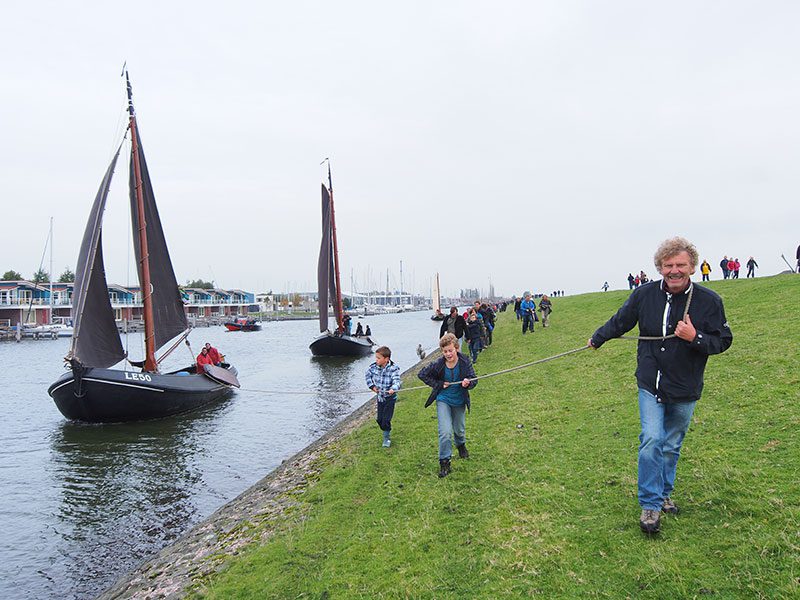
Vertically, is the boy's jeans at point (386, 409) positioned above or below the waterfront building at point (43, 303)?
below

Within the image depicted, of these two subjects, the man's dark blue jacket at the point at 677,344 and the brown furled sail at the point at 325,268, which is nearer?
the man's dark blue jacket at the point at 677,344

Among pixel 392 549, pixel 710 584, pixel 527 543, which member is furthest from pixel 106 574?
pixel 710 584

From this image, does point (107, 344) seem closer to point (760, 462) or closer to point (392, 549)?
point (392, 549)

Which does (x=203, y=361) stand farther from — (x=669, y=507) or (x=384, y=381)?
(x=669, y=507)

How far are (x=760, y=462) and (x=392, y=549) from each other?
404 cm

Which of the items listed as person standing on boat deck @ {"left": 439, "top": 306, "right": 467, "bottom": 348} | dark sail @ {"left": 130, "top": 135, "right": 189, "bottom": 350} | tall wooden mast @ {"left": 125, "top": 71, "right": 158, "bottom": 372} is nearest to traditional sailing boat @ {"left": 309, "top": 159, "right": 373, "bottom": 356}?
dark sail @ {"left": 130, "top": 135, "right": 189, "bottom": 350}

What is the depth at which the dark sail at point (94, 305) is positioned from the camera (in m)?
16.1

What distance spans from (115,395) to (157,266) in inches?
254

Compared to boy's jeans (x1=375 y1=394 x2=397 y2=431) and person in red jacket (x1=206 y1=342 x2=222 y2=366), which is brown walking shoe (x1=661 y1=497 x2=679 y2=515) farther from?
person in red jacket (x1=206 y1=342 x2=222 y2=366)

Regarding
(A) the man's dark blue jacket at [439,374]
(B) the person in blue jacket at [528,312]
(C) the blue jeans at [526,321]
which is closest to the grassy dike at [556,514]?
(A) the man's dark blue jacket at [439,374]

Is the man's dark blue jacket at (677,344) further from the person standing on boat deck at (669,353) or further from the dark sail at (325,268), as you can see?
the dark sail at (325,268)

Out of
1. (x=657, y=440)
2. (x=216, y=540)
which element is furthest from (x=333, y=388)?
(x=657, y=440)

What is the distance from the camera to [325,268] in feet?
122

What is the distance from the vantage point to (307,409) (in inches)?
763
